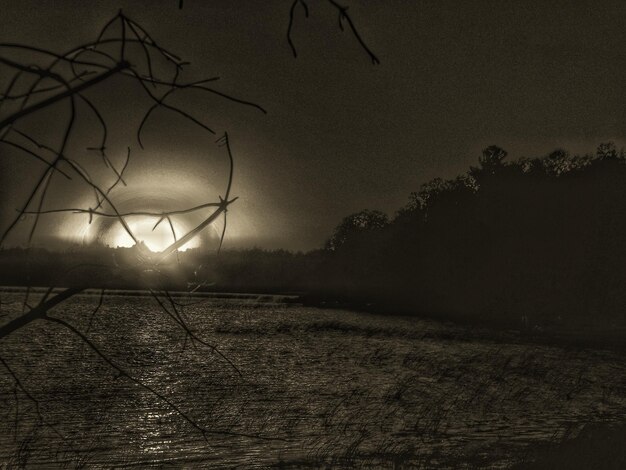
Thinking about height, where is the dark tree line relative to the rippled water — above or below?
above

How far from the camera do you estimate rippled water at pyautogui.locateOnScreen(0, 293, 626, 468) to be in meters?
19.6

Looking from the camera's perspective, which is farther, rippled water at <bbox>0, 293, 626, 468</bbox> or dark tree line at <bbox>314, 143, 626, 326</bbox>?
dark tree line at <bbox>314, 143, 626, 326</bbox>

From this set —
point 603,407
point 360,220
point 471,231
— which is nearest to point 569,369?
point 603,407

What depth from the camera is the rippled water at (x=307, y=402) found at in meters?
19.6

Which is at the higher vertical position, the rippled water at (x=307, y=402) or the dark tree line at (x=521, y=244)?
the dark tree line at (x=521, y=244)

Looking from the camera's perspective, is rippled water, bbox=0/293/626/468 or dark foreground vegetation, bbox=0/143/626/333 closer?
rippled water, bbox=0/293/626/468

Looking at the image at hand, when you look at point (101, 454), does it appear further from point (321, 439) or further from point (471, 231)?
point (471, 231)

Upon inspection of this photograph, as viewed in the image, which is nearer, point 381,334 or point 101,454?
point 101,454

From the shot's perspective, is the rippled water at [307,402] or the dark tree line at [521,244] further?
the dark tree line at [521,244]

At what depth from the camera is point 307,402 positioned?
1199 inches

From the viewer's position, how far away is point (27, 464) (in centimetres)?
1762

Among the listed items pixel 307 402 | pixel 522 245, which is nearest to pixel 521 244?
pixel 522 245

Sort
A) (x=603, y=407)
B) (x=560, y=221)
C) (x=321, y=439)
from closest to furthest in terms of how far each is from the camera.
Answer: (x=321, y=439), (x=603, y=407), (x=560, y=221)

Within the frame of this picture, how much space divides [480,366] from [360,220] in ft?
449
